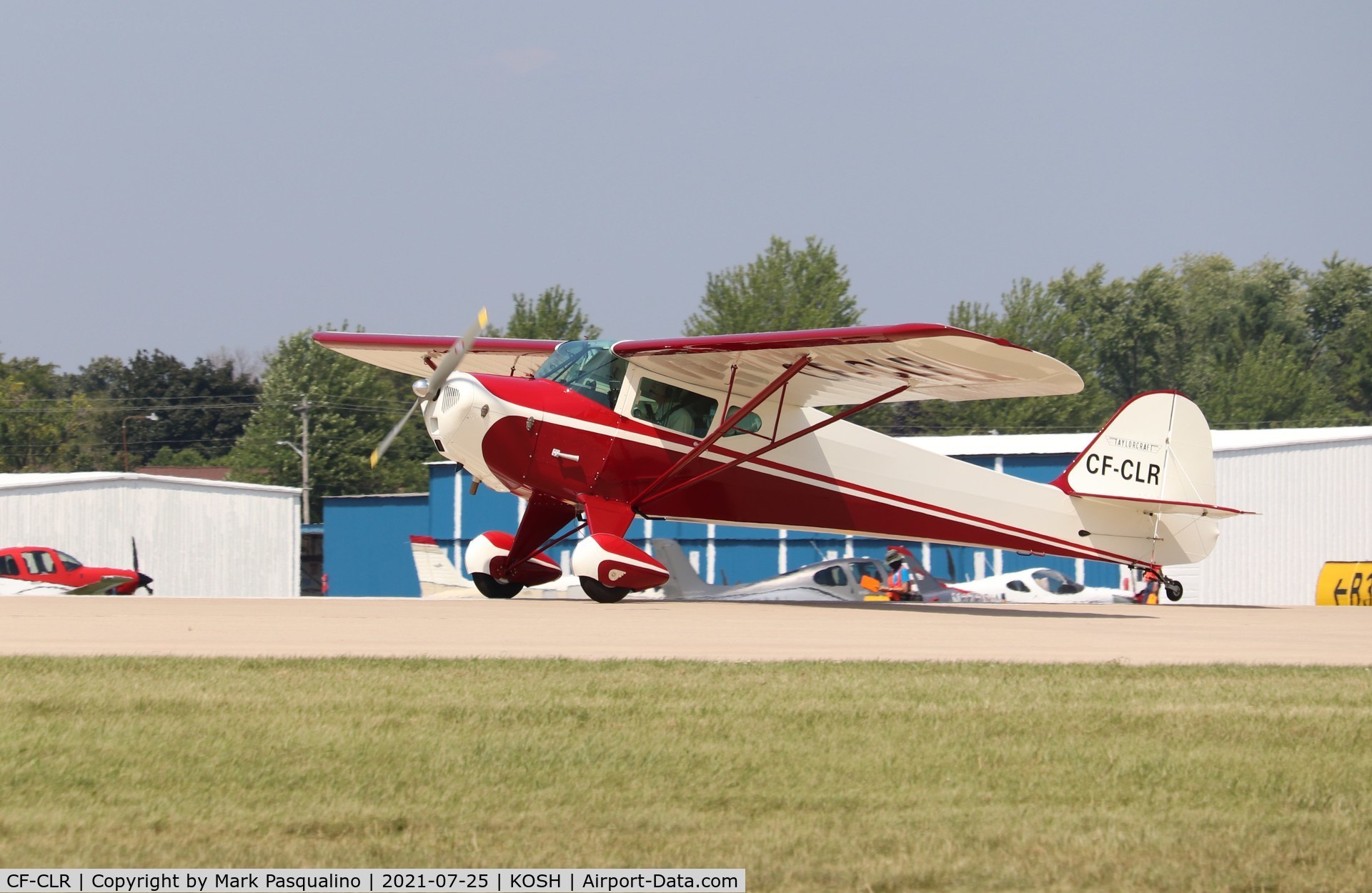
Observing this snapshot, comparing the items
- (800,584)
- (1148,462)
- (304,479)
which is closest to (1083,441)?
(800,584)

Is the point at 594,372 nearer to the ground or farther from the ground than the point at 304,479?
farther from the ground

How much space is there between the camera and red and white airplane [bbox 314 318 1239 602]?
16.2 meters

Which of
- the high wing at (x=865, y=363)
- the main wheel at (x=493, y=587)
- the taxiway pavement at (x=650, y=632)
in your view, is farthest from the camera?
the main wheel at (x=493, y=587)

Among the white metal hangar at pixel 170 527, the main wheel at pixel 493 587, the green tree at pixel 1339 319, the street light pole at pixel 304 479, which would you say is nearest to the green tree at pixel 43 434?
the street light pole at pixel 304 479

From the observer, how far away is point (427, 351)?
66.1ft

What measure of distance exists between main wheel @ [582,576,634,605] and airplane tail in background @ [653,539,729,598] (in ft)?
16.9

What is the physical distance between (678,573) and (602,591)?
557 centimetres

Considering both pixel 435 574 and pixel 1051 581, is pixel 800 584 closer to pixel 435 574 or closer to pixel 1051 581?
pixel 435 574

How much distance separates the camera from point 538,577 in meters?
18.7

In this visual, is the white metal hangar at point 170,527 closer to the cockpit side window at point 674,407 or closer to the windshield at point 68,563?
the windshield at point 68,563

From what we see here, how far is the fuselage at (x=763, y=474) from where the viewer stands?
1636 centimetres

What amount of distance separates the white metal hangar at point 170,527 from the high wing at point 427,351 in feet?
75.4

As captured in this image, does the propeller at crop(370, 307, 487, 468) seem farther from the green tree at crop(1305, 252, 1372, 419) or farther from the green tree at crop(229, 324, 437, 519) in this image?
the green tree at crop(1305, 252, 1372, 419)

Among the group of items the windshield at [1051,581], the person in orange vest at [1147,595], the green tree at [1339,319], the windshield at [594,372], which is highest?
the green tree at [1339,319]
